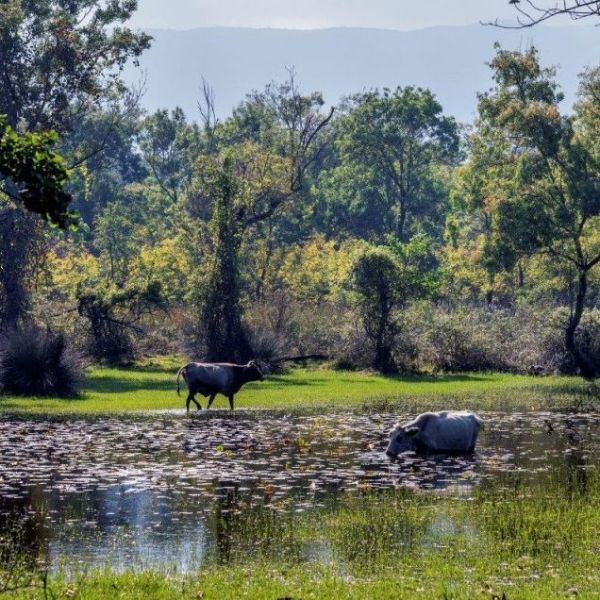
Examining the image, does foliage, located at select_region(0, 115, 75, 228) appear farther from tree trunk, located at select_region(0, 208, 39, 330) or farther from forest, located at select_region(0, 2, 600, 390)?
tree trunk, located at select_region(0, 208, 39, 330)

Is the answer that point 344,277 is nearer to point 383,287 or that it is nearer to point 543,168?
point 383,287

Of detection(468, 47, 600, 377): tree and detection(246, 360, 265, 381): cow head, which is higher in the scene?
detection(468, 47, 600, 377): tree

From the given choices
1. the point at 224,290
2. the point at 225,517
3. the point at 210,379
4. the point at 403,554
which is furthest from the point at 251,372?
the point at 403,554

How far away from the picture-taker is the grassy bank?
13922mm

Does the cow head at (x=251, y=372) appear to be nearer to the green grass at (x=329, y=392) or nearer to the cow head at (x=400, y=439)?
the green grass at (x=329, y=392)

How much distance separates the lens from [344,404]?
128 feet

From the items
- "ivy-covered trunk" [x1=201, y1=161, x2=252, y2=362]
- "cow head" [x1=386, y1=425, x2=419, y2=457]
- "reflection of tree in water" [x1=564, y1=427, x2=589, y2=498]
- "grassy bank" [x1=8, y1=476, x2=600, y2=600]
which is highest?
"ivy-covered trunk" [x1=201, y1=161, x2=252, y2=362]

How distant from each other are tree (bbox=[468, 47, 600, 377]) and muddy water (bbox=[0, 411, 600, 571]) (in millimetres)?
17388

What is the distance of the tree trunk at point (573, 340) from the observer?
51812 mm

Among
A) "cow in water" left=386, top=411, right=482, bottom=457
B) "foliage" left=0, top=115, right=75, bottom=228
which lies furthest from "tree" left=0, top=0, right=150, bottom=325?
"foliage" left=0, top=115, right=75, bottom=228

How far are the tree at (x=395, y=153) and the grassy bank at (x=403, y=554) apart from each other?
7645 centimetres

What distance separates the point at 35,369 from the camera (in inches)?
1608

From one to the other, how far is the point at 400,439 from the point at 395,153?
72958 mm

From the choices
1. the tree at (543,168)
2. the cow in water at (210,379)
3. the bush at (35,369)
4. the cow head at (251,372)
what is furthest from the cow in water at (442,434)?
the tree at (543,168)
